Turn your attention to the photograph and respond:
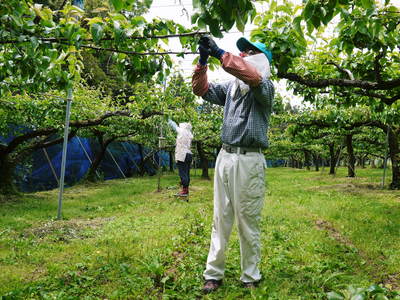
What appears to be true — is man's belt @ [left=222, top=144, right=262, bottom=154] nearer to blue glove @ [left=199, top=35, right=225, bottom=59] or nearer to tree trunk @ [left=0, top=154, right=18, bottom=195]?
blue glove @ [left=199, top=35, right=225, bottom=59]

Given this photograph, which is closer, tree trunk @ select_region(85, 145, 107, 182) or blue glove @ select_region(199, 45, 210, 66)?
blue glove @ select_region(199, 45, 210, 66)

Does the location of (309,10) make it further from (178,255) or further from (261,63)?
(178,255)

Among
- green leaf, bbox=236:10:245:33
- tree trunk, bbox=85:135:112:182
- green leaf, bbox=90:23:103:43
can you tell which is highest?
green leaf, bbox=90:23:103:43

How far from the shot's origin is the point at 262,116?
2.81 m

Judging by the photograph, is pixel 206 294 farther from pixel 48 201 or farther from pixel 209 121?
pixel 209 121

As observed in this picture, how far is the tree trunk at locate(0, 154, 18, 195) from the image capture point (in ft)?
28.9

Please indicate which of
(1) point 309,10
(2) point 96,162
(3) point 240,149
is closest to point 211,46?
(1) point 309,10

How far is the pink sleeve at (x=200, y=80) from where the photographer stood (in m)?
2.78

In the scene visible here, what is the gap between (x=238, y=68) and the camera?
7.60 ft

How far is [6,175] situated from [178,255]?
23.4 ft

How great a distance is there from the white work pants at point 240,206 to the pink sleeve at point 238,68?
686 mm

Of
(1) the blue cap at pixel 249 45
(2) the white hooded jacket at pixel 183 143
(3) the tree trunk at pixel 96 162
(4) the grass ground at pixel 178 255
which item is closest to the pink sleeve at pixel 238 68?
(1) the blue cap at pixel 249 45

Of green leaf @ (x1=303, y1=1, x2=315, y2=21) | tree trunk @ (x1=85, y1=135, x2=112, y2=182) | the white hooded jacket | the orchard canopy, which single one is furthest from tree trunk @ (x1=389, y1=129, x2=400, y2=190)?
green leaf @ (x1=303, y1=1, x2=315, y2=21)

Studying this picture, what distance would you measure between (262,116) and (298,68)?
106 inches
